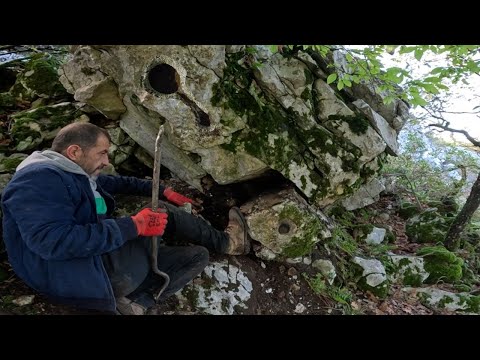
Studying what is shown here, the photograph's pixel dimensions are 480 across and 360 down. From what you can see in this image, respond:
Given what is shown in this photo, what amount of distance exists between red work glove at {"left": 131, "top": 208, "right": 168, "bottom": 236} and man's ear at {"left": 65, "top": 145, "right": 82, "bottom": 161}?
89 centimetres

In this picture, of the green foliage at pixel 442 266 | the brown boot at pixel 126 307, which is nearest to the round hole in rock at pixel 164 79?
the brown boot at pixel 126 307

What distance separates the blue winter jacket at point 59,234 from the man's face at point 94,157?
17 cm

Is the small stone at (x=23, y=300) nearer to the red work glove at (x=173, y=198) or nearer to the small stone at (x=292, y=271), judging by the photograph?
the red work glove at (x=173, y=198)

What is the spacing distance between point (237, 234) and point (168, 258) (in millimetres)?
1437

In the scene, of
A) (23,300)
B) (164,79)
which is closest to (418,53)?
(164,79)

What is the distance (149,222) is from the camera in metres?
3.63

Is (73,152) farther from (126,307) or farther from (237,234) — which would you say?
(237,234)

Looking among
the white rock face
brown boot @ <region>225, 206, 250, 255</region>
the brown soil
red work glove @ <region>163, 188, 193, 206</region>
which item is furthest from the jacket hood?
brown boot @ <region>225, 206, 250, 255</region>
